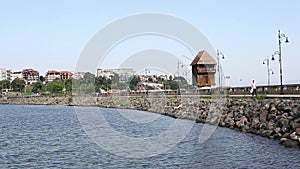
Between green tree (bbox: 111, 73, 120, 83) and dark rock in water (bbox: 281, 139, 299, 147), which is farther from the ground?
green tree (bbox: 111, 73, 120, 83)

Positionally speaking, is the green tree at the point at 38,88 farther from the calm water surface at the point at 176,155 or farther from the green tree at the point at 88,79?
the calm water surface at the point at 176,155

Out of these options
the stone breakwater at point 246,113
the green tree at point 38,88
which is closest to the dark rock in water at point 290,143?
the stone breakwater at point 246,113

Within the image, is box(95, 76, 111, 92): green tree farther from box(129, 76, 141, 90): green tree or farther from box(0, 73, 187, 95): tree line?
box(129, 76, 141, 90): green tree

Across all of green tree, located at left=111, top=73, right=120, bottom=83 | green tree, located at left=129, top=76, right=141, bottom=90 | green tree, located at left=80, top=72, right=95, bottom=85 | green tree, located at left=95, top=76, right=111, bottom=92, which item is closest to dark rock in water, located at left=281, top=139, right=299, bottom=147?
green tree, located at left=129, top=76, right=141, bottom=90

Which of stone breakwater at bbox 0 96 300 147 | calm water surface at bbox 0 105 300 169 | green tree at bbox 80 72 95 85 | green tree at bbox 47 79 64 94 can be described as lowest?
calm water surface at bbox 0 105 300 169

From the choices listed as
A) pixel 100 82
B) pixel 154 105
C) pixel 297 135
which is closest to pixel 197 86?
pixel 154 105

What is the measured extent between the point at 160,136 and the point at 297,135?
1037 centimetres

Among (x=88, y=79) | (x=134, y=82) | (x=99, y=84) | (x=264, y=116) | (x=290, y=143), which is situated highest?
(x=88, y=79)

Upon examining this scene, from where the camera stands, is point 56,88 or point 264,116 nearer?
point 264,116

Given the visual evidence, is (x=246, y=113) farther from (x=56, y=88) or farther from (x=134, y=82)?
(x=56, y=88)

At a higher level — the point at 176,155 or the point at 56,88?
the point at 56,88

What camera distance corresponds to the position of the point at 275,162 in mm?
19719

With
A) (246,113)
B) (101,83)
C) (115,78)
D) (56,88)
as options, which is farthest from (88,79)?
(246,113)

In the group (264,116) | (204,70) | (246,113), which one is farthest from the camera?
(204,70)
